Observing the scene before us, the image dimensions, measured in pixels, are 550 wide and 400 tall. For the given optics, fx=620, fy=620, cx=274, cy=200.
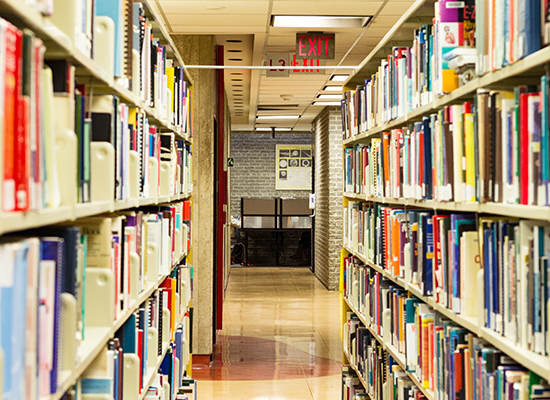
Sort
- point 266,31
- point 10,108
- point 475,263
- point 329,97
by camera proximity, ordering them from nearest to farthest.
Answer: point 10,108 → point 475,263 → point 266,31 → point 329,97

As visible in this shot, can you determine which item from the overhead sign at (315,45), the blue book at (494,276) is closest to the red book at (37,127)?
the blue book at (494,276)

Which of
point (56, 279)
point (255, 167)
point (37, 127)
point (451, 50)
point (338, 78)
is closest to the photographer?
point (37, 127)

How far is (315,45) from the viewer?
5238mm

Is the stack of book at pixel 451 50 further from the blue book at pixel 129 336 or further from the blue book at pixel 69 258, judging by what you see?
the blue book at pixel 129 336

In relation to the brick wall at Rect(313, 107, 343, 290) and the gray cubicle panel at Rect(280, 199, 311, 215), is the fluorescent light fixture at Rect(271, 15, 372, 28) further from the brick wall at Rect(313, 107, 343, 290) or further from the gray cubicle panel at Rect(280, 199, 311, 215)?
the gray cubicle panel at Rect(280, 199, 311, 215)

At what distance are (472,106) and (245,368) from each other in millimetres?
4081

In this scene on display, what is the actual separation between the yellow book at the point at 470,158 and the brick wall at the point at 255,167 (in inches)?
516

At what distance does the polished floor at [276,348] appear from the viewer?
4957 millimetres

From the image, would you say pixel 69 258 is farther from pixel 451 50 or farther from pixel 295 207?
pixel 295 207

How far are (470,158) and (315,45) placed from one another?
11.5ft

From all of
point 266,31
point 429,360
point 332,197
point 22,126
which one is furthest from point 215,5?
point 332,197

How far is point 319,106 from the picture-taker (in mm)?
10008

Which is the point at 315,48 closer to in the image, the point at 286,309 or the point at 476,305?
the point at 476,305

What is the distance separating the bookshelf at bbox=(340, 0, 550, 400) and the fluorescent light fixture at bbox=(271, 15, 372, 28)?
0.71 m
